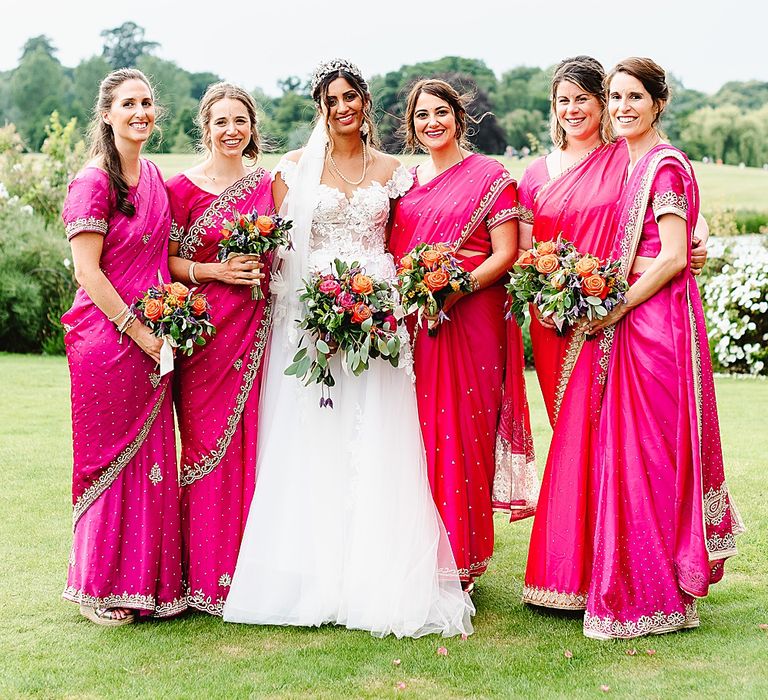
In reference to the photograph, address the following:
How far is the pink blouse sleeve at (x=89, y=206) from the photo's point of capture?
4.71 m

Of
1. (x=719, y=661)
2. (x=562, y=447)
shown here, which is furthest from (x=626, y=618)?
(x=562, y=447)

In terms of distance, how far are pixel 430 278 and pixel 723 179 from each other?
36.2m

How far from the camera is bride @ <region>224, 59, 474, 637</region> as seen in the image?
16.1ft

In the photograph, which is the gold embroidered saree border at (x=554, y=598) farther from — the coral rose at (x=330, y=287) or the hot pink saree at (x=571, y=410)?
the coral rose at (x=330, y=287)

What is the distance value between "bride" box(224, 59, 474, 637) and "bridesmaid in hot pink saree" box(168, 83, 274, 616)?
0.12 meters

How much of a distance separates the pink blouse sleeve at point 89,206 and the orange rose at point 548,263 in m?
2.06

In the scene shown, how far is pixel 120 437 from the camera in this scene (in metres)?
4.91

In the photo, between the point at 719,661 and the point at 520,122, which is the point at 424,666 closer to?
the point at 719,661


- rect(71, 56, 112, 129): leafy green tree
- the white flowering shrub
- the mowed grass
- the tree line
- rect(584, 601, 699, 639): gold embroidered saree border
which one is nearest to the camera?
rect(584, 601, 699, 639): gold embroidered saree border

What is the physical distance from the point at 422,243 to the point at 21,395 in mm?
7733

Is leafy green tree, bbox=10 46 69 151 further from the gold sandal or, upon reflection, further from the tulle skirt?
the gold sandal

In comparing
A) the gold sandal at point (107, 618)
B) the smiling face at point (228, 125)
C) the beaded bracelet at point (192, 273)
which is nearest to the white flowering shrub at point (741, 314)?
the smiling face at point (228, 125)

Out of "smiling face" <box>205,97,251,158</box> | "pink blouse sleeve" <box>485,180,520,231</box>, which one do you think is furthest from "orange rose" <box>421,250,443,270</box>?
"smiling face" <box>205,97,251,158</box>

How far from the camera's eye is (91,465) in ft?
16.1
